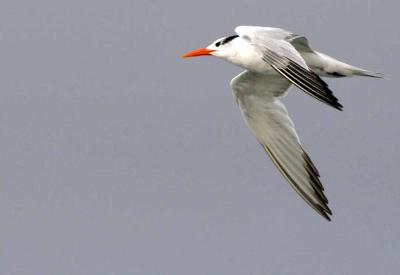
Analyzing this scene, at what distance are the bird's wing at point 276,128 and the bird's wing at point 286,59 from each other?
1.80m

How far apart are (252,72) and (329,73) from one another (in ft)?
5.28

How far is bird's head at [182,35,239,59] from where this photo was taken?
59.2 ft

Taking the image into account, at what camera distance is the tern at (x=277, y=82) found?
53.1ft

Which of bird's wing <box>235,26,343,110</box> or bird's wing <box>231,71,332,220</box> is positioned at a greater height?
bird's wing <box>235,26,343,110</box>

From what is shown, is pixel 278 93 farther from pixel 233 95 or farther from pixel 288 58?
pixel 288 58

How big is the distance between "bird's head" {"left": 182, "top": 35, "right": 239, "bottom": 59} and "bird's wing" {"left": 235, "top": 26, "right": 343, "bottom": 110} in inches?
27.6

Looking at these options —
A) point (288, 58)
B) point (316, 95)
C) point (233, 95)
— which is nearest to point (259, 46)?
point (288, 58)

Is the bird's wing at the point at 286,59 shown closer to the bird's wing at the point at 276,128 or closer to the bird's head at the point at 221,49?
the bird's head at the point at 221,49

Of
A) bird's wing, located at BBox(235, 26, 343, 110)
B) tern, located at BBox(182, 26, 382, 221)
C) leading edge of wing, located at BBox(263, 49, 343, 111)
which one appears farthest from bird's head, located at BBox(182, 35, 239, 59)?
leading edge of wing, located at BBox(263, 49, 343, 111)

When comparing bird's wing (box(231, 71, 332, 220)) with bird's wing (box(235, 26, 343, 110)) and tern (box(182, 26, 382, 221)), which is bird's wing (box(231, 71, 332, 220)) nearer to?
tern (box(182, 26, 382, 221))

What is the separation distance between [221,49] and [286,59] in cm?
243

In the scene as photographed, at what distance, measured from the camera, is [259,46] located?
54.2ft

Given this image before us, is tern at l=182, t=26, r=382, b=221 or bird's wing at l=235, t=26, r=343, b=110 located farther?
tern at l=182, t=26, r=382, b=221

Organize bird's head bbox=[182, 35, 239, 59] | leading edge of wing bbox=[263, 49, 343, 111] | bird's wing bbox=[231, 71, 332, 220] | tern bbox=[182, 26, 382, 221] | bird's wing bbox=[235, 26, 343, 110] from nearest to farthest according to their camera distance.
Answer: leading edge of wing bbox=[263, 49, 343, 111] → bird's wing bbox=[235, 26, 343, 110] → tern bbox=[182, 26, 382, 221] → bird's head bbox=[182, 35, 239, 59] → bird's wing bbox=[231, 71, 332, 220]
